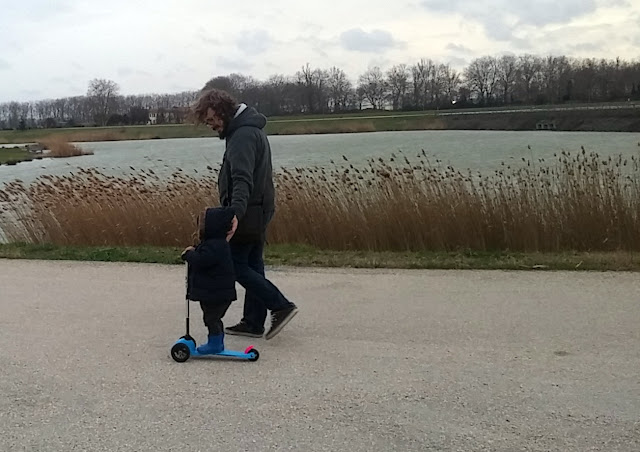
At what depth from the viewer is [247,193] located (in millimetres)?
4598

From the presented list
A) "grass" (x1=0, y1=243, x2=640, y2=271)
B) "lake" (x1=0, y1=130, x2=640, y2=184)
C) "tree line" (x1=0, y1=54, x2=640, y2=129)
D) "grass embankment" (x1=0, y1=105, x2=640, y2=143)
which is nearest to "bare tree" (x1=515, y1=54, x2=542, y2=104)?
"tree line" (x1=0, y1=54, x2=640, y2=129)

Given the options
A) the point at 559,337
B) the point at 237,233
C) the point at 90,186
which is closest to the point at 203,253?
the point at 237,233

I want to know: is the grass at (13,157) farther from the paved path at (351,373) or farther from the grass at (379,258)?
the paved path at (351,373)

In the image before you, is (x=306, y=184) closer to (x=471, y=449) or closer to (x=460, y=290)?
(x=460, y=290)

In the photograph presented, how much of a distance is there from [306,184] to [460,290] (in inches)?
170

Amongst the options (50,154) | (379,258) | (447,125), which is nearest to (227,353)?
(379,258)

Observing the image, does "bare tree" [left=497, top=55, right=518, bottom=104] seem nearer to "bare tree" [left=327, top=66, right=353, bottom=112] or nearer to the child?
"bare tree" [left=327, top=66, right=353, bottom=112]

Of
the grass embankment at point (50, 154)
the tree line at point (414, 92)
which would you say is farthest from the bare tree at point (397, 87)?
the grass embankment at point (50, 154)

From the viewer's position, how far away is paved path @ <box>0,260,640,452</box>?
349 cm

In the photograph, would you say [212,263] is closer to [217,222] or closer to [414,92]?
[217,222]

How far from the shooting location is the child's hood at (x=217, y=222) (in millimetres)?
4473

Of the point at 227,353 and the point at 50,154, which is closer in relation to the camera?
the point at 227,353

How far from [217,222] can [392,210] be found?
482cm

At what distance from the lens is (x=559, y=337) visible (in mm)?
4840
